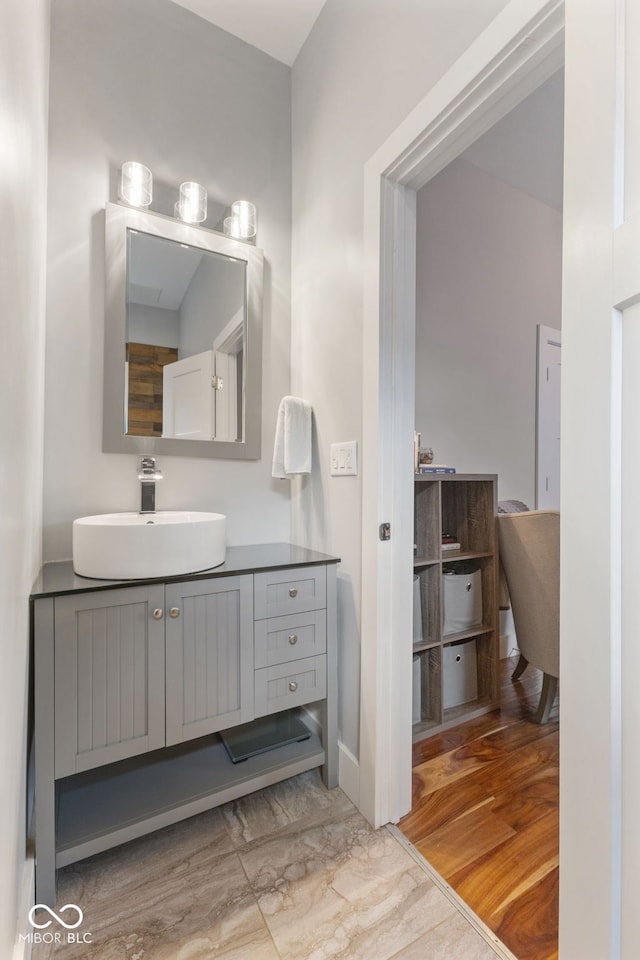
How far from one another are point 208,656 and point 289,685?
300 mm

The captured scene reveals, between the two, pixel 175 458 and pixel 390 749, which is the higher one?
pixel 175 458

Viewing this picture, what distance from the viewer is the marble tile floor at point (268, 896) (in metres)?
0.98

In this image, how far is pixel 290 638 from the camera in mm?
1389

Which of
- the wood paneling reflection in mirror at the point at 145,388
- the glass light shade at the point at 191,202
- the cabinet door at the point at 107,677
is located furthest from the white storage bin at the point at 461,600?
the glass light shade at the point at 191,202

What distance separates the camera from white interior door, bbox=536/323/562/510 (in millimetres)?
2811

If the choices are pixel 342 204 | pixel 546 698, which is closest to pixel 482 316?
pixel 342 204

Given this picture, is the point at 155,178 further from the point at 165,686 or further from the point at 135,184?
the point at 165,686

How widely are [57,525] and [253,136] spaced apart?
1.74 metres

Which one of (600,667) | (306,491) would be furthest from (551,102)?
(600,667)

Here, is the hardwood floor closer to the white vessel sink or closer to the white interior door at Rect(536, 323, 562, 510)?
the white vessel sink

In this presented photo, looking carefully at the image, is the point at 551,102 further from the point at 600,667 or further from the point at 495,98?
the point at 600,667

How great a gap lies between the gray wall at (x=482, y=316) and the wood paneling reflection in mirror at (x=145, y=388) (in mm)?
1331

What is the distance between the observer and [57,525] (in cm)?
141

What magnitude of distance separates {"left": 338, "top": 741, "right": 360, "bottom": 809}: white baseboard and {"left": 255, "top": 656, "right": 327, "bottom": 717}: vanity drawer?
21 cm
